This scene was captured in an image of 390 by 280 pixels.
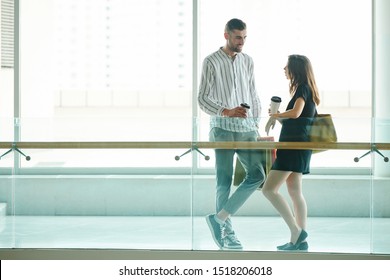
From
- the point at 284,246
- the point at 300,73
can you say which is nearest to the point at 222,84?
the point at 300,73

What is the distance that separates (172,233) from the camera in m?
7.45

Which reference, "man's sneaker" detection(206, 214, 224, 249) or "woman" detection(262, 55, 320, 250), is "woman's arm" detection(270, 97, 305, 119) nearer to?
"woman" detection(262, 55, 320, 250)

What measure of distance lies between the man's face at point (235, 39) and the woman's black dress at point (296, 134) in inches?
23.9


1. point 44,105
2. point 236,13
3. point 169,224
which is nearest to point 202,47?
point 236,13

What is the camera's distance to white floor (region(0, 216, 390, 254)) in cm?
724

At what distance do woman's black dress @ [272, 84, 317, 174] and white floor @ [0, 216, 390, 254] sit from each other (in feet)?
1.35

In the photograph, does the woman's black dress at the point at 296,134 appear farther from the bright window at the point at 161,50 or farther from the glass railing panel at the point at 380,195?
the bright window at the point at 161,50

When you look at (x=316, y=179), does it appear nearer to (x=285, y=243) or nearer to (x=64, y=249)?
(x=285, y=243)

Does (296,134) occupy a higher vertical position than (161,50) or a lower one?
lower

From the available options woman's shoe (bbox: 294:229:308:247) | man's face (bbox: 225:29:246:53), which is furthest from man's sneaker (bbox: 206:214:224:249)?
man's face (bbox: 225:29:246:53)

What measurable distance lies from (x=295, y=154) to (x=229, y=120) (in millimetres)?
554

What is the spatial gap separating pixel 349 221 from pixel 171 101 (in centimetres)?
384

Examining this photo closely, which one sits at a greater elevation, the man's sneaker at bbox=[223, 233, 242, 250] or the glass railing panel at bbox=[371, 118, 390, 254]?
the glass railing panel at bbox=[371, 118, 390, 254]

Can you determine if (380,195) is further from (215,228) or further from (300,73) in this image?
(215,228)
